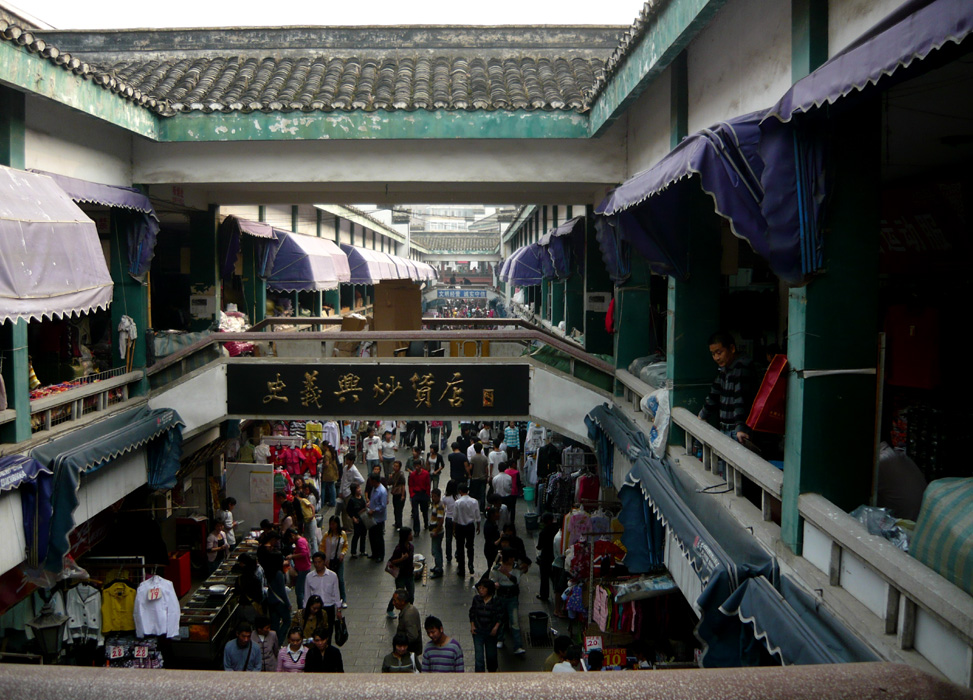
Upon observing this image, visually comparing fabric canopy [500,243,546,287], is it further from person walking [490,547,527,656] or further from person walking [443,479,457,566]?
person walking [490,547,527,656]

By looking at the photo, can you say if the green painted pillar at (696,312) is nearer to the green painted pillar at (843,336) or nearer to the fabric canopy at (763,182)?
the fabric canopy at (763,182)

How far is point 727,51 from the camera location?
20.1 ft

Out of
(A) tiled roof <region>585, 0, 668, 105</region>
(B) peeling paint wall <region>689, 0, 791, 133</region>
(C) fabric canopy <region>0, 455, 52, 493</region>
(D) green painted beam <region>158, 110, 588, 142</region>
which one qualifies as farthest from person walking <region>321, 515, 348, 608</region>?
(B) peeling paint wall <region>689, 0, 791, 133</region>

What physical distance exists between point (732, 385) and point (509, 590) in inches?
188

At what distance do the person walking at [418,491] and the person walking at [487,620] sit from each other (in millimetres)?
4786

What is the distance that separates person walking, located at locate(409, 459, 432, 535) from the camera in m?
13.6

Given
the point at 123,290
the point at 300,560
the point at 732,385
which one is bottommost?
the point at 300,560

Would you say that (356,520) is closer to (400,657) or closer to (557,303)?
(400,657)

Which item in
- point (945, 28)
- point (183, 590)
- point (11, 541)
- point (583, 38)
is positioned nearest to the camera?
point (945, 28)

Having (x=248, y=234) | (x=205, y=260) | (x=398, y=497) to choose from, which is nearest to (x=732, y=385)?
(x=398, y=497)

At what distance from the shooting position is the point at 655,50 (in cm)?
661

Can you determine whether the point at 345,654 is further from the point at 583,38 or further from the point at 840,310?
the point at 583,38

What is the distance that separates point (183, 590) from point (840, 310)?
33.7 ft

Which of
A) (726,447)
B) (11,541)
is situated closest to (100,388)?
(11,541)
